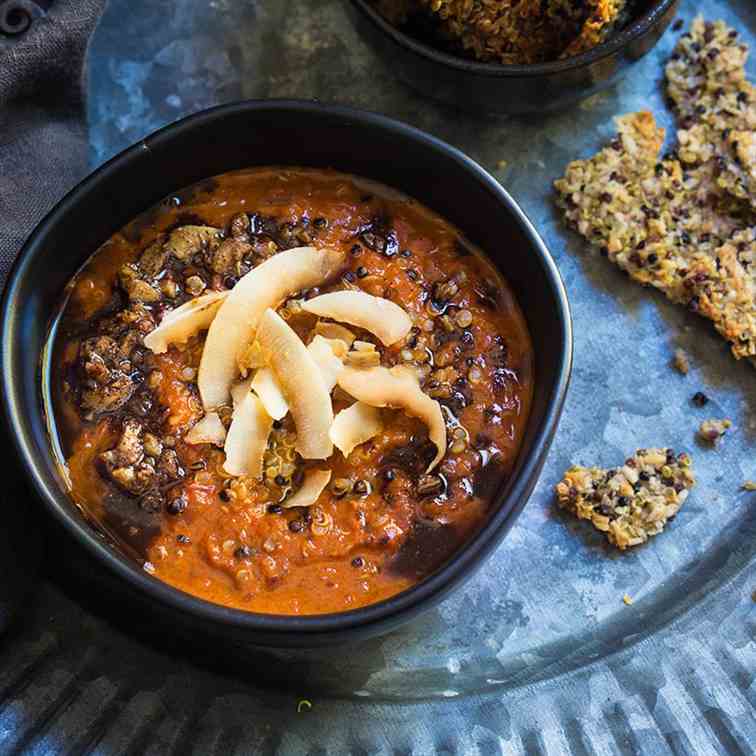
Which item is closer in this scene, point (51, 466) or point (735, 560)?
point (51, 466)

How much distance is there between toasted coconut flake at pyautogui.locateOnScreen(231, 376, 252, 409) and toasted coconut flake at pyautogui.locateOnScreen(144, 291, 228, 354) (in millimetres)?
124

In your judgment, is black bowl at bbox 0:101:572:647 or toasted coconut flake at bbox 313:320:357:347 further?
toasted coconut flake at bbox 313:320:357:347

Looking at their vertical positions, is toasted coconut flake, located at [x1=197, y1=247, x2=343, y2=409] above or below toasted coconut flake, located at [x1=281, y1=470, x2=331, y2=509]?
above

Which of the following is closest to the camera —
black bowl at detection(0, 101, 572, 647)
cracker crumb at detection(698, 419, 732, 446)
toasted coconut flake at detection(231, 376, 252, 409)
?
black bowl at detection(0, 101, 572, 647)

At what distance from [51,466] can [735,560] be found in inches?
54.0

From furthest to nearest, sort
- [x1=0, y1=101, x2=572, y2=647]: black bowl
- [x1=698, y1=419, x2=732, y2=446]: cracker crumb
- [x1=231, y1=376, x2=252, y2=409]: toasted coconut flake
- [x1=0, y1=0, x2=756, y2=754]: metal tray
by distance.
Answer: [x1=698, y1=419, x2=732, y2=446]: cracker crumb, [x1=0, y1=0, x2=756, y2=754]: metal tray, [x1=231, y1=376, x2=252, y2=409]: toasted coconut flake, [x1=0, y1=101, x2=572, y2=647]: black bowl

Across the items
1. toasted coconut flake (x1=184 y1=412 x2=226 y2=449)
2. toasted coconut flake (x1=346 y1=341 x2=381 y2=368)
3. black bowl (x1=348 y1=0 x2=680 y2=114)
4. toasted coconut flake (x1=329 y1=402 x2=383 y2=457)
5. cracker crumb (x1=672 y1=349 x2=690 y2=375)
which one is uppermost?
black bowl (x1=348 y1=0 x2=680 y2=114)

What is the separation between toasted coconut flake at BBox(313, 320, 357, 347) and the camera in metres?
2.25

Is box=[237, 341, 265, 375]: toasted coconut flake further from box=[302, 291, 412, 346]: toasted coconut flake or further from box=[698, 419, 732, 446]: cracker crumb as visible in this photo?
box=[698, 419, 732, 446]: cracker crumb

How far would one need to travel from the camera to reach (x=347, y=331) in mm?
2262

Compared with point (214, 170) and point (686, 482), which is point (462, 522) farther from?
point (214, 170)

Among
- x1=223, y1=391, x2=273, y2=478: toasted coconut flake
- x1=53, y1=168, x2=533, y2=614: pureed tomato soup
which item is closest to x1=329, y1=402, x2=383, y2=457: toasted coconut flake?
x1=53, y1=168, x2=533, y2=614: pureed tomato soup

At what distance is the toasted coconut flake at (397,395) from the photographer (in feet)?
7.12

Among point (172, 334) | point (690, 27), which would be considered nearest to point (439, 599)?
point (172, 334)
